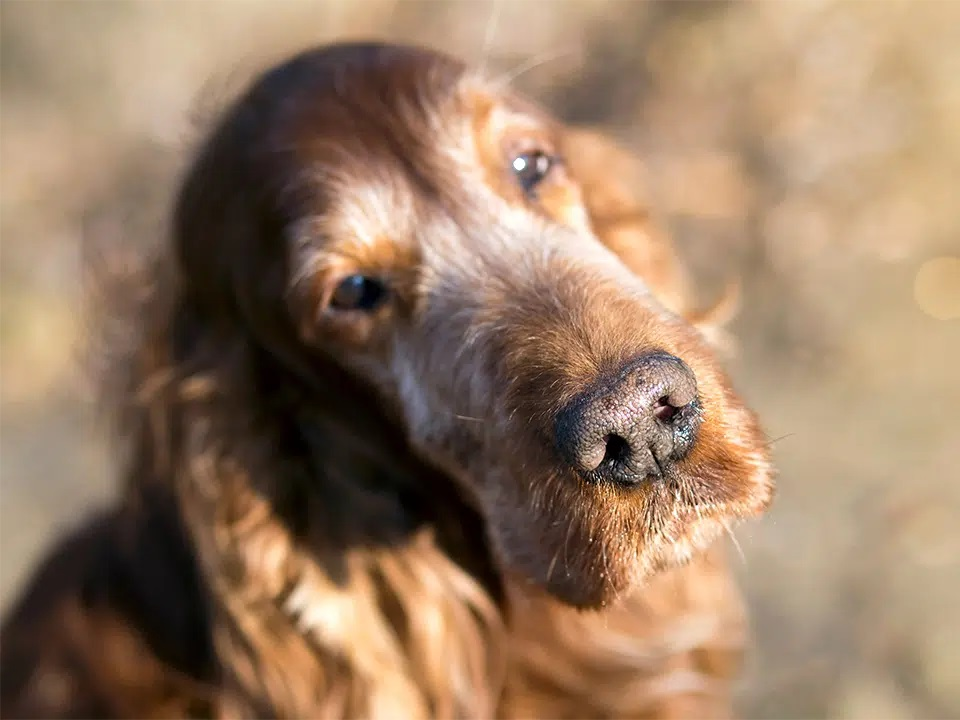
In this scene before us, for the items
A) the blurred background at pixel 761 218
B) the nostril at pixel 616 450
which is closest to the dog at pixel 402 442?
the nostril at pixel 616 450

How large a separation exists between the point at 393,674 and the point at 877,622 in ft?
6.91

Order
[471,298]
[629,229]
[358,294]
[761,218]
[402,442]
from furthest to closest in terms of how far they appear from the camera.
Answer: [761,218]
[629,229]
[402,442]
[358,294]
[471,298]

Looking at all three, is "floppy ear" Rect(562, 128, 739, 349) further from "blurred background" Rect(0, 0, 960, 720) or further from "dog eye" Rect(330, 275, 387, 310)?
"dog eye" Rect(330, 275, 387, 310)

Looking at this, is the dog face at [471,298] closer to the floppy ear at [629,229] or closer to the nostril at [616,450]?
the nostril at [616,450]

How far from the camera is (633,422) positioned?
1.84 meters

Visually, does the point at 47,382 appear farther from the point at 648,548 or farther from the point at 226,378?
the point at 648,548

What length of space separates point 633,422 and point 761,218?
3.39m

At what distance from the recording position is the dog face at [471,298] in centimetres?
200

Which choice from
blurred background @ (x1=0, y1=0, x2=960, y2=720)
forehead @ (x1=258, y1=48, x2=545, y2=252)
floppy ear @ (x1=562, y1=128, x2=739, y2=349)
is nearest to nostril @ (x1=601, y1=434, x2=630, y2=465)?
forehead @ (x1=258, y1=48, x2=545, y2=252)

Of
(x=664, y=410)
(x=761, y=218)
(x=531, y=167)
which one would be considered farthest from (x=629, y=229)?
(x=761, y=218)

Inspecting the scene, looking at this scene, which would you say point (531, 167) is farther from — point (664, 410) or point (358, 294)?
point (664, 410)

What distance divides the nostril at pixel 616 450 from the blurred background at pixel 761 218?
155 centimetres

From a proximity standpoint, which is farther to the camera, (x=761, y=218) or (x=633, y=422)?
(x=761, y=218)

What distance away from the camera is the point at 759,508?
6.94 ft
